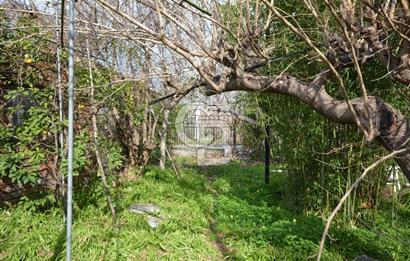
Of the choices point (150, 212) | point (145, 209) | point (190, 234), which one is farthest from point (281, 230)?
point (145, 209)

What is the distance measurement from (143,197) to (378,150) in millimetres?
2905

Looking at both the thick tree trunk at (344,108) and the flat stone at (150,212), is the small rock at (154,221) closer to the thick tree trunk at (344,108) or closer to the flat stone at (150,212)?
the flat stone at (150,212)

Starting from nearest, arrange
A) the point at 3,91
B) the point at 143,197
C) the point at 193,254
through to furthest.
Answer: the point at 193,254
the point at 3,91
the point at 143,197

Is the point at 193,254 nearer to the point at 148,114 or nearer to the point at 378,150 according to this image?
the point at 378,150

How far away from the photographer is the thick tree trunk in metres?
1.92

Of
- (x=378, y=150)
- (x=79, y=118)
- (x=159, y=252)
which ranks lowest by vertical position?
(x=159, y=252)

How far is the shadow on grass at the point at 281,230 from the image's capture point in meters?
3.00

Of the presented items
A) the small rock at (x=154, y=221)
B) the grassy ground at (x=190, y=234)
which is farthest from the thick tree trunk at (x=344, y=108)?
the small rock at (x=154, y=221)

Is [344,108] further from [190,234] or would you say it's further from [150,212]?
[150,212]

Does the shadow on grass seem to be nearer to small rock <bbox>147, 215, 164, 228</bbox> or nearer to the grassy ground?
the grassy ground

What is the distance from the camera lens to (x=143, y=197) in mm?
4465

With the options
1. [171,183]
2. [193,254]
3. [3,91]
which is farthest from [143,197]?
[3,91]

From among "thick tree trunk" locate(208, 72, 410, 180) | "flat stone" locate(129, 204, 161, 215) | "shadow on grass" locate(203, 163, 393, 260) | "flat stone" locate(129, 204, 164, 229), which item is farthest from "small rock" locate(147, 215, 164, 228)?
"thick tree trunk" locate(208, 72, 410, 180)

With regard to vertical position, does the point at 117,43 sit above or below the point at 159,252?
above
